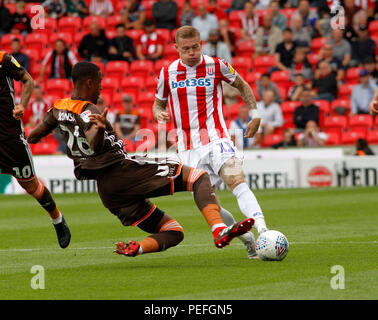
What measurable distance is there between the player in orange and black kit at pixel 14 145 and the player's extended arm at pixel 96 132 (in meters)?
2.19

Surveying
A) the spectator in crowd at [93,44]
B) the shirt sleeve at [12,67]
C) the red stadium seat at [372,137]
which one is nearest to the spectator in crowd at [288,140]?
the red stadium seat at [372,137]

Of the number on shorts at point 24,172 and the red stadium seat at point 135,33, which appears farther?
the red stadium seat at point 135,33

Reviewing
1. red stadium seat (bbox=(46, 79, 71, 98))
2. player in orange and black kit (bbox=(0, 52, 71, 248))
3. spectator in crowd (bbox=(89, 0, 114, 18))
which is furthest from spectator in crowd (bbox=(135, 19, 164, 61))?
player in orange and black kit (bbox=(0, 52, 71, 248))

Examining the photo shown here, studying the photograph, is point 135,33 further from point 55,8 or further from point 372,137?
point 372,137

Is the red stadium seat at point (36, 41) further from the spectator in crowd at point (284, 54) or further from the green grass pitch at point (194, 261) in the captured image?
the green grass pitch at point (194, 261)

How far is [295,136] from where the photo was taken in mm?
19375

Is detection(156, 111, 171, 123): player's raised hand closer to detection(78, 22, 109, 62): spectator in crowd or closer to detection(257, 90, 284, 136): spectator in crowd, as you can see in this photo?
detection(257, 90, 284, 136): spectator in crowd

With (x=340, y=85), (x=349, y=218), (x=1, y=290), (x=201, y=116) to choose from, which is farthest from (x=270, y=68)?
(x=1, y=290)

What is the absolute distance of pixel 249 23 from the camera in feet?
76.8

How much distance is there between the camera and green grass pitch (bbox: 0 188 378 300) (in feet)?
18.9

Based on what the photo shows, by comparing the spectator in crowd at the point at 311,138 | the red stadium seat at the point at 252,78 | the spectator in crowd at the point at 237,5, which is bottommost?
the spectator in crowd at the point at 311,138

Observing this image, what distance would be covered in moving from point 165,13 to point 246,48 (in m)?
2.66

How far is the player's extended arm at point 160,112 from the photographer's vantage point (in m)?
7.64

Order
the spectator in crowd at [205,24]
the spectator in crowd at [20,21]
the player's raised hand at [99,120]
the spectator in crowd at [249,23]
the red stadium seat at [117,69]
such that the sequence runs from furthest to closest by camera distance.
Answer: the spectator in crowd at [20,21] → the red stadium seat at [117,69] → the spectator in crowd at [249,23] → the spectator in crowd at [205,24] → the player's raised hand at [99,120]
